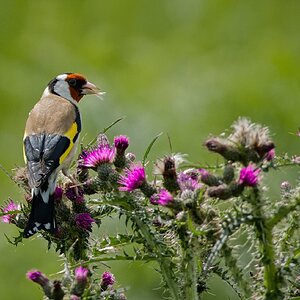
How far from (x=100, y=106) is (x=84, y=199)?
485 centimetres

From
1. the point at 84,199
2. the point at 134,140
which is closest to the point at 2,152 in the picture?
the point at 134,140

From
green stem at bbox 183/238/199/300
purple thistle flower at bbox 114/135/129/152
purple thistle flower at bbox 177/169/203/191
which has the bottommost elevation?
green stem at bbox 183/238/199/300

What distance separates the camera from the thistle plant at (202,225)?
93.3 inches

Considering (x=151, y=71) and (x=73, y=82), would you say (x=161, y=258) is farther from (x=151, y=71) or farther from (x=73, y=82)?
(x=151, y=71)

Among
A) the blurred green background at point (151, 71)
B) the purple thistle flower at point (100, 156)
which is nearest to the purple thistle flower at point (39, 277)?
the purple thistle flower at point (100, 156)

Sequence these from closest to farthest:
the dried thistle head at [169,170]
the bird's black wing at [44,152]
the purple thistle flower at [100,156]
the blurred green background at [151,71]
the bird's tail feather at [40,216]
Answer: the dried thistle head at [169,170] < the bird's tail feather at [40,216] < the purple thistle flower at [100,156] < the bird's black wing at [44,152] < the blurred green background at [151,71]

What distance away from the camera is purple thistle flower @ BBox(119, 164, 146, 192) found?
2643mm

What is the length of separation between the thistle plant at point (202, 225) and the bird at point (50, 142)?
0.12m

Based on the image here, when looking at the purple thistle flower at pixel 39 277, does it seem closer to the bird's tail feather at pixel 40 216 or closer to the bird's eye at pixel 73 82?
the bird's tail feather at pixel 40 216

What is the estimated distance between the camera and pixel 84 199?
286 centimetres

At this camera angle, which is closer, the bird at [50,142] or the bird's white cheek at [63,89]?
the bird at [50,142]

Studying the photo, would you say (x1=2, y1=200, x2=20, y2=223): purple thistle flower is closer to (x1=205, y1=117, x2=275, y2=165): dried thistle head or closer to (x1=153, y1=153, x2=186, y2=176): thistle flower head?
(x1=153, y1=153, x2=186, y2=176): thistle flower head

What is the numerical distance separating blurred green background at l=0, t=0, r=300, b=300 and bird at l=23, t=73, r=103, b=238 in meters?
0.89

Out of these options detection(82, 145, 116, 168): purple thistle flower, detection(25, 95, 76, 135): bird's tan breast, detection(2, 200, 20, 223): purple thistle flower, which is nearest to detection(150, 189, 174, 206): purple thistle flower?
detection(82, 145, 116, 168): purple thistle flower
